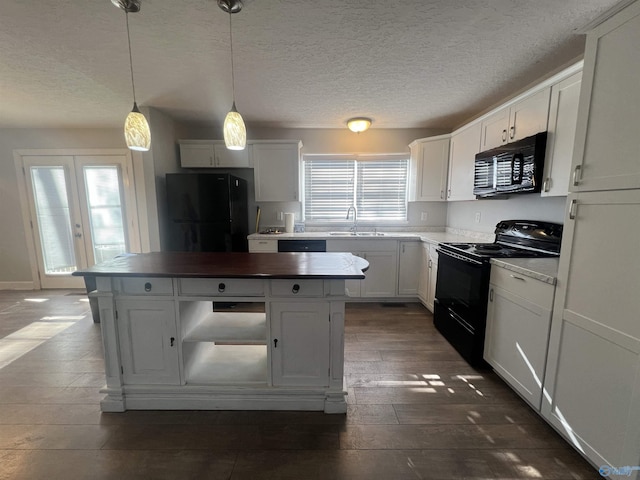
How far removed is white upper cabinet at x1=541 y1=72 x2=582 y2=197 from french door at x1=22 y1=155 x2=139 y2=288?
16.2 feet

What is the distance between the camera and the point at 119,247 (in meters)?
4.12

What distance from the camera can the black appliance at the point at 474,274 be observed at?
2.10 metres

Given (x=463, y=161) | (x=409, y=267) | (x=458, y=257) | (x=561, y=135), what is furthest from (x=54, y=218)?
(x=561, y=135)

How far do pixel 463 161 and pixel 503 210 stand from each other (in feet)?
2.37

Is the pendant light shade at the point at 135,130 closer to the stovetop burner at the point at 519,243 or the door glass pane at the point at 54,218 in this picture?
the stovetop burner at the point at 519,243

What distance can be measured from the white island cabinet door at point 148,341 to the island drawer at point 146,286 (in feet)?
0.20

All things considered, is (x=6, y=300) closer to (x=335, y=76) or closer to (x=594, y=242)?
(x=335, y=76)

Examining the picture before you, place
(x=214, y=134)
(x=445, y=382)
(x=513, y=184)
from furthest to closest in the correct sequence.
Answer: (x=214, y=134) < (x=513, y=184) < (x=445, y=382)

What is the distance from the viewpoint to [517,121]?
7.56 ft

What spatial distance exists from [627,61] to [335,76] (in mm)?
1837

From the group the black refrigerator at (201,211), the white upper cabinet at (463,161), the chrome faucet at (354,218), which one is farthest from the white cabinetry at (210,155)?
the white upper cabinet at (463,161)

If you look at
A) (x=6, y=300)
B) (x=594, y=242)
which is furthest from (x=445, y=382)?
(x=6, y=300)

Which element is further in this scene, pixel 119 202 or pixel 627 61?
pixel 119 202

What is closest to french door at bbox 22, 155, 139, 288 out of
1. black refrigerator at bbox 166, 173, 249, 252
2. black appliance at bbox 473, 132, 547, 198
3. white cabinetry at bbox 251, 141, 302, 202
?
black refrigerator at bbox 166, 173, 249, 252
